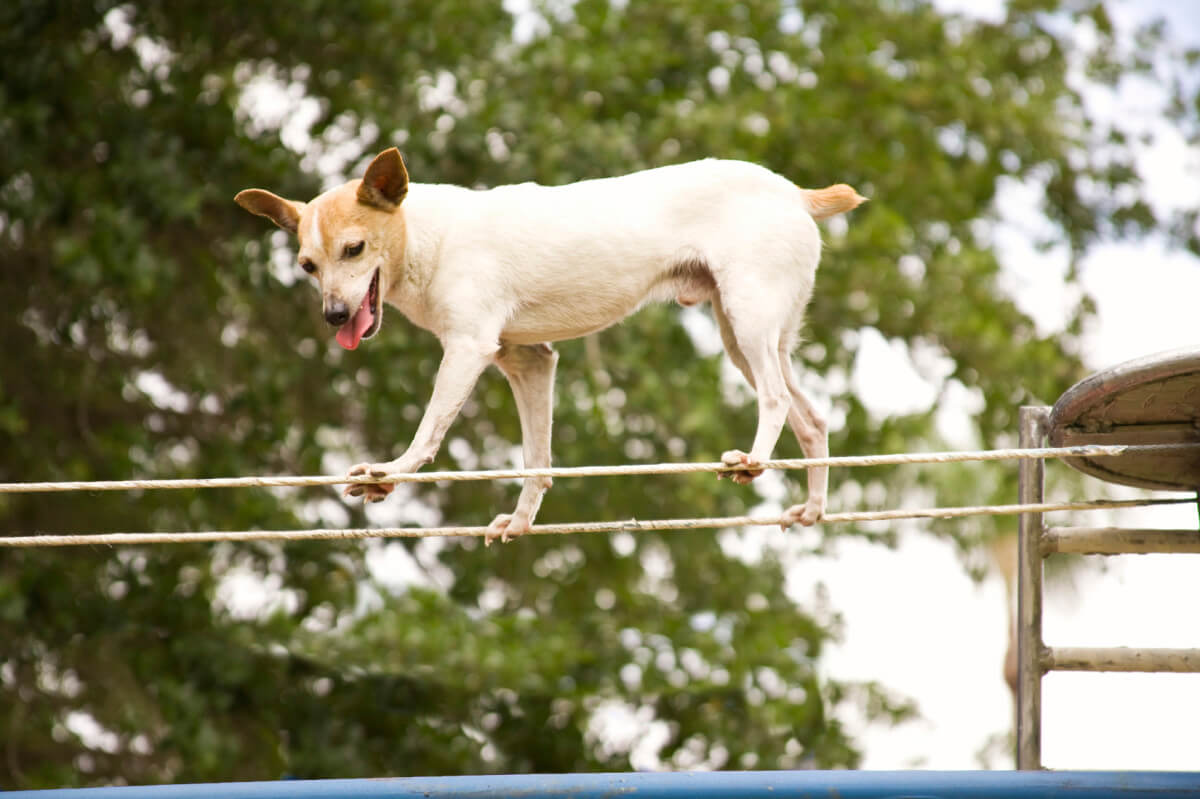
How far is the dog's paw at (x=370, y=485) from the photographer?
377 centimetres

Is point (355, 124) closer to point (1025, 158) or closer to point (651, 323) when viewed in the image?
point (651, 323)

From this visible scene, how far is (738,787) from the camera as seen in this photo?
3.97 meters

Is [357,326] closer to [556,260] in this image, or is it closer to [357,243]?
[357,243]

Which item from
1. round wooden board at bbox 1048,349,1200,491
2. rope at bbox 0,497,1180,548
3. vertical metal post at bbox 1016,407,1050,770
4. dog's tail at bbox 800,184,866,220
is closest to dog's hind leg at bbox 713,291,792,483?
rope at bbox 0,497,1180,548

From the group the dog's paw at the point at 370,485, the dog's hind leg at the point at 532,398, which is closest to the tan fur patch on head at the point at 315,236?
the dog's paw at the point at 370,485

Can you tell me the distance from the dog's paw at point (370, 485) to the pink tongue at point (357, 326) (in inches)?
12.7

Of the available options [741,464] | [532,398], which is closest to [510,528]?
[532,398]

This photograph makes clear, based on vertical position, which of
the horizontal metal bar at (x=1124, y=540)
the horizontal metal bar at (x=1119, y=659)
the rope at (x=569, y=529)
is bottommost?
the horizontal metal bar at (x=1119, y=659)

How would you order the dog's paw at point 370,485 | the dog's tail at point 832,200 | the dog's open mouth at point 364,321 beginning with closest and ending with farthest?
the dog's paw at point 370,485
the dog's open mouth at point 364,321
the dog's tail at point 832,200

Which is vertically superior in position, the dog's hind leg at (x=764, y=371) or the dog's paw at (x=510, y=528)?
the dog's hind leg at (x=764, y=371)

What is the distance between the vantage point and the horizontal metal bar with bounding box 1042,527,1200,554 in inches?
175

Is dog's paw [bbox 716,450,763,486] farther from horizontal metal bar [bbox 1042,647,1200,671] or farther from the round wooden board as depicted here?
horizontal metal bar [bbox 1042,647,1200,671]

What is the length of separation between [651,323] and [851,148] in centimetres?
201

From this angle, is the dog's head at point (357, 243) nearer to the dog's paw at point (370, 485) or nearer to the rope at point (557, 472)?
the dog's paw at point (370, 485)
